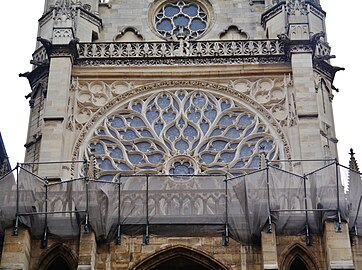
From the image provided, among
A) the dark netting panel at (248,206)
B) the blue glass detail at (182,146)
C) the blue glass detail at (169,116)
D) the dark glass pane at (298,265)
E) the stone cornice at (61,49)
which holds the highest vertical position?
the stone cornice at (61,49)

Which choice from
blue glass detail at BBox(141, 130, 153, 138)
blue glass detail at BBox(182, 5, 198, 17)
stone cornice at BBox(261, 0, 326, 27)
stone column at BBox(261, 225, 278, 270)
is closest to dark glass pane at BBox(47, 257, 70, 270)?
stone column at BBox(261, 225, 278, 270)

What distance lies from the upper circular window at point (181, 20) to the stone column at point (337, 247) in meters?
8.27

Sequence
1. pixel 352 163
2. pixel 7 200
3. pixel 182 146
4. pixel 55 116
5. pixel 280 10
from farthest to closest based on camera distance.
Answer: pixel 280 10 < pixel 182 146 < pixel 55 116 < pixel 352 163 < pixel 7 200

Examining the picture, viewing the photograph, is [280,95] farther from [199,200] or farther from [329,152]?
[199,200]

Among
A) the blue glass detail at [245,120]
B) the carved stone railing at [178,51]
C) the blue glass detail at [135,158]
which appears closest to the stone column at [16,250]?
the blue glass detail at [135,158]

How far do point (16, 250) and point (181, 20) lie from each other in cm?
934

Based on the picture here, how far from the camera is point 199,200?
17156 mm

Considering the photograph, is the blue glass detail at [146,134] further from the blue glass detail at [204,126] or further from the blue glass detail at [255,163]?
the blue glass detail at [255,163]

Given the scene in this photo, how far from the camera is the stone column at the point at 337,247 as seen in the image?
15.5m

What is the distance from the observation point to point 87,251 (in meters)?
15.8

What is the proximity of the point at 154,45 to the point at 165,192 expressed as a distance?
227 inches

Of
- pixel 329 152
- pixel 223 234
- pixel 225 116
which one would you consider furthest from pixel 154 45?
pixel 223 234

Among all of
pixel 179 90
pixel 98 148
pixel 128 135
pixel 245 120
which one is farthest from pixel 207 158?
pixel 98 148

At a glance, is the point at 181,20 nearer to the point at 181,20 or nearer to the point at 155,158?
the point at 181,20
